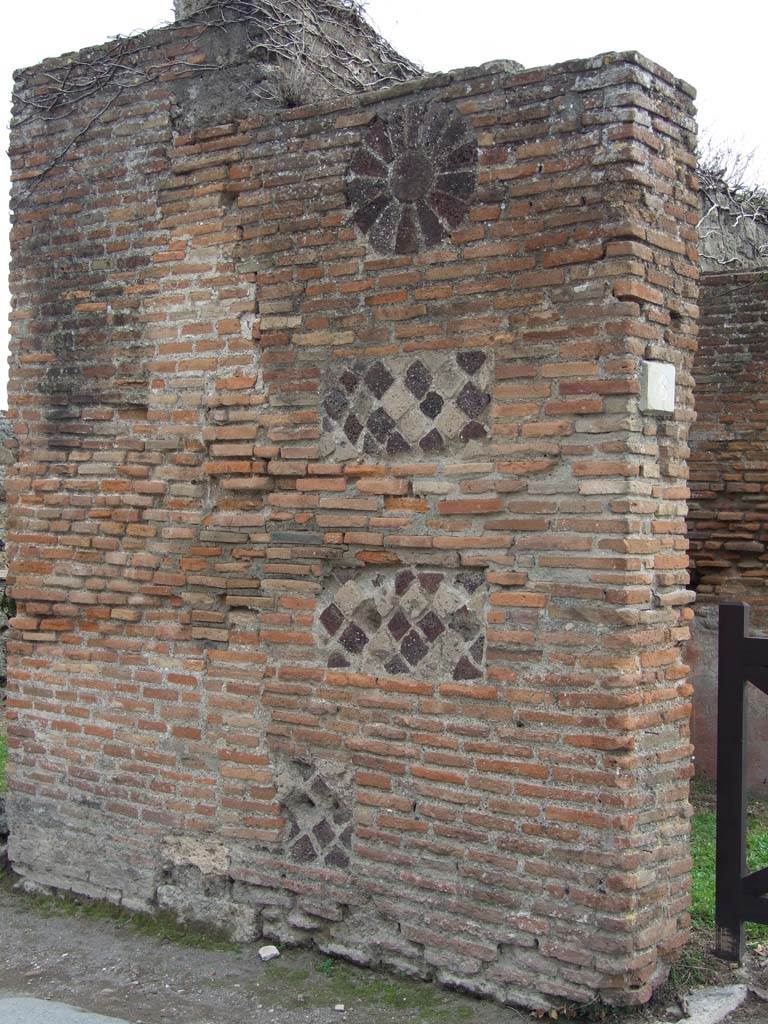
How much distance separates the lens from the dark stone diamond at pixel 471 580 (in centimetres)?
442

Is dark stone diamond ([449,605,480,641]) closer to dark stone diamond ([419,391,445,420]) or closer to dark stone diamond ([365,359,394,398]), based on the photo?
dark stone diamond ([419,391,445,420])

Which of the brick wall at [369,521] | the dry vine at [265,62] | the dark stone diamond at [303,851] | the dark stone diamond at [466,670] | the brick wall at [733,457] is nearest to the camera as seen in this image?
the brick wall at [369,521]

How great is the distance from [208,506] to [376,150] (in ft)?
5.83

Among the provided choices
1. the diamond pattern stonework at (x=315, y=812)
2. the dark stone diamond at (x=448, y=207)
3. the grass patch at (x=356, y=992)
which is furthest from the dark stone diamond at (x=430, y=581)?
the grass patch at (x=356, y=992)

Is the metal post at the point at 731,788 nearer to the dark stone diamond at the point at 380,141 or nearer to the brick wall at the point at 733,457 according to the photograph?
the dark stone diamond at the point at 380,141

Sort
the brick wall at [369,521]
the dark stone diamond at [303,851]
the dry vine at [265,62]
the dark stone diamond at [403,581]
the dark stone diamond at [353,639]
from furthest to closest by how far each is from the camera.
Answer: the dry vine at [265,62] < the dark stone diamond at [303,851] < the dark stone diamond at [353,639] < the dark stone diamond at [403,581] < the brick wall at [369,521]

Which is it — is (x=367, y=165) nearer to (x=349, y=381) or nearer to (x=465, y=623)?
(x=349, y=381)

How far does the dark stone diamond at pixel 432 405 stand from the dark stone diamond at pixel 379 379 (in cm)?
19

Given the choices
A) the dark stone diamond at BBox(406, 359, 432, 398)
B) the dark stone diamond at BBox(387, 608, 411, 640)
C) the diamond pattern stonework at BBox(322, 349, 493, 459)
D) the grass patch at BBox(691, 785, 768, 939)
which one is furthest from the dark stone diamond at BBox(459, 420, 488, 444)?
the grass patch at BBox(691, 785, 768, 939)

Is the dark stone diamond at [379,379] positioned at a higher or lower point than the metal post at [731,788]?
higher

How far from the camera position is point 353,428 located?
4770 mm

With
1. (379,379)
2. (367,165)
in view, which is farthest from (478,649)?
(367,165)

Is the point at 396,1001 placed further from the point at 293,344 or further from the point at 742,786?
the point at 293,344

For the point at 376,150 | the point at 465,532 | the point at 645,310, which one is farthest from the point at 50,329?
the point at 645,310
